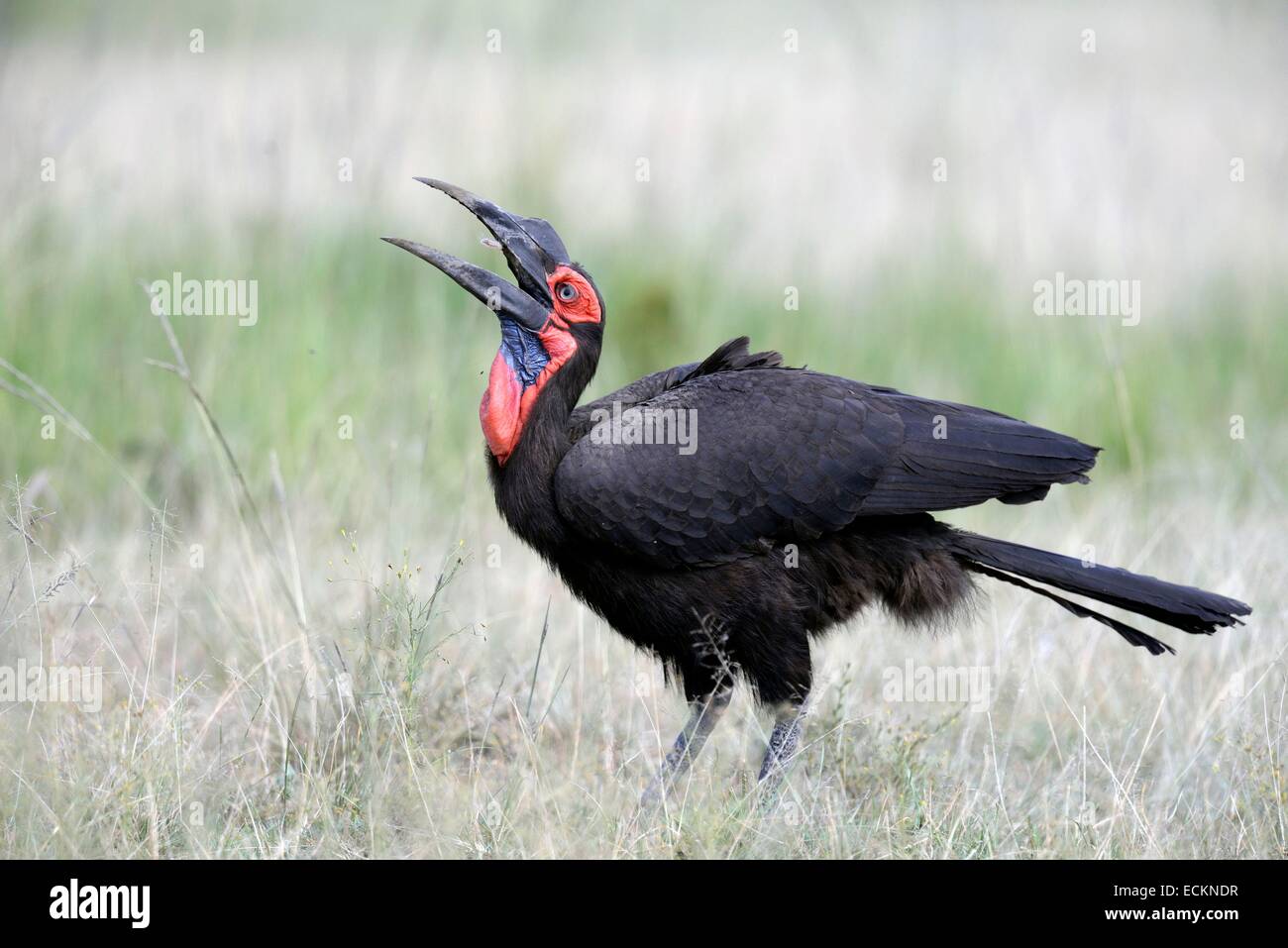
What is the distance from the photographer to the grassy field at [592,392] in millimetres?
3369

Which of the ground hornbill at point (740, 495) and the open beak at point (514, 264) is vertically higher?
the open beak at point (514, 264)

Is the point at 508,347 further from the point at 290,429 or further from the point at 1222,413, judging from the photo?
the point at 1222,413

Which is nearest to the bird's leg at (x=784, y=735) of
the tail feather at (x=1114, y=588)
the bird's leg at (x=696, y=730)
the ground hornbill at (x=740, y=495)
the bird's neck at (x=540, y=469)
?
the ground hornbill at (x=740, y=495)

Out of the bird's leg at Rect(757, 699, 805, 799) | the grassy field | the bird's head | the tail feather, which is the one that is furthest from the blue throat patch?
the tail feather

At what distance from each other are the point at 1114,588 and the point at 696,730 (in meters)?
1.16

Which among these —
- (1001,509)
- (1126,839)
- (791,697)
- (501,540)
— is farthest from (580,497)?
(1001,509)

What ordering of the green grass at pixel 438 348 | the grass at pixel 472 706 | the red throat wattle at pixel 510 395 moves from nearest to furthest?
the grass at pixel 472 706, the red throat wattle at pixel 510 395, the green grass at pixel 438 348

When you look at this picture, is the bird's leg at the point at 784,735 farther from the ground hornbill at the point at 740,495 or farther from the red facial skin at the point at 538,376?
the red facial skin at the point at 538,376

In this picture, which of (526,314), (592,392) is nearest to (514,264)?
(526,314)

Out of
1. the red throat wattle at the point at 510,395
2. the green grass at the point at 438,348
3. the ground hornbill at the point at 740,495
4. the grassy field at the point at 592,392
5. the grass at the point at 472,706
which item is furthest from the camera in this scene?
the green grass at the point at 438,348

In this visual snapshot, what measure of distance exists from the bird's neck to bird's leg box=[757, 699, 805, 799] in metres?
0.74

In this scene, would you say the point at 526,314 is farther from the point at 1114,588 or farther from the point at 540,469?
the point at 1114,588

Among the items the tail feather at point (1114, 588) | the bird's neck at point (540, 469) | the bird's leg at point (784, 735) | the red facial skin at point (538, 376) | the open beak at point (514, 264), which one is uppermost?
the open beak at point (514, 264)

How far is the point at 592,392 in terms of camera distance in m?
6.49
